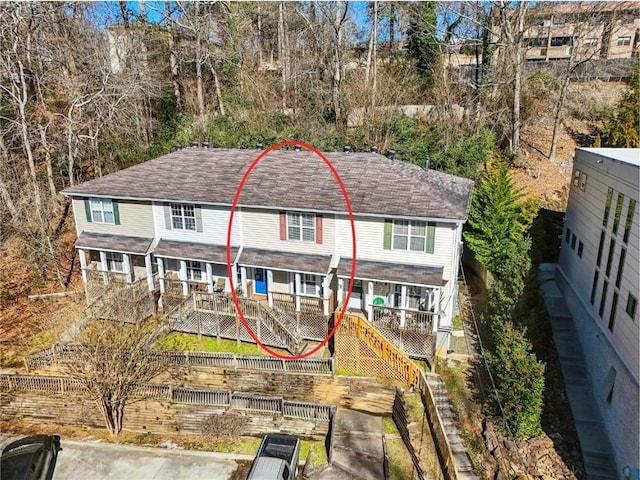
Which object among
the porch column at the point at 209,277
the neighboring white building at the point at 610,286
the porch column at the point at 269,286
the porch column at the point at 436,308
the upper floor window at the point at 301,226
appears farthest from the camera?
the porch column at the point at 209,277

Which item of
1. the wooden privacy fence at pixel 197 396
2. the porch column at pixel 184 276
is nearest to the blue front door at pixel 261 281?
the porch column at pixel 184 276

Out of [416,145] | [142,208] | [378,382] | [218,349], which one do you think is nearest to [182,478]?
[218,349]

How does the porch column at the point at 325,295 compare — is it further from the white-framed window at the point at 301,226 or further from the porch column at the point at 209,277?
the porch column at the point at 209,277

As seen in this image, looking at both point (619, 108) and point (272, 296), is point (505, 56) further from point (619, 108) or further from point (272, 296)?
point (272, 296)

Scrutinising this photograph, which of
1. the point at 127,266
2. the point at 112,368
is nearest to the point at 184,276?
the point at 127,266

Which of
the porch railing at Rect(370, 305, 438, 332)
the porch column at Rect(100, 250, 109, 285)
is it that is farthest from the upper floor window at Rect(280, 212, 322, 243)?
the porch column at Rect(100, 250, 109, 285)

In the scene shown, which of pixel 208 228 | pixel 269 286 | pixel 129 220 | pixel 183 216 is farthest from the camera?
pixel 129 220

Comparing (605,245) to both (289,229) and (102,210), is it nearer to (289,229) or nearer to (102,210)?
(289,229)
